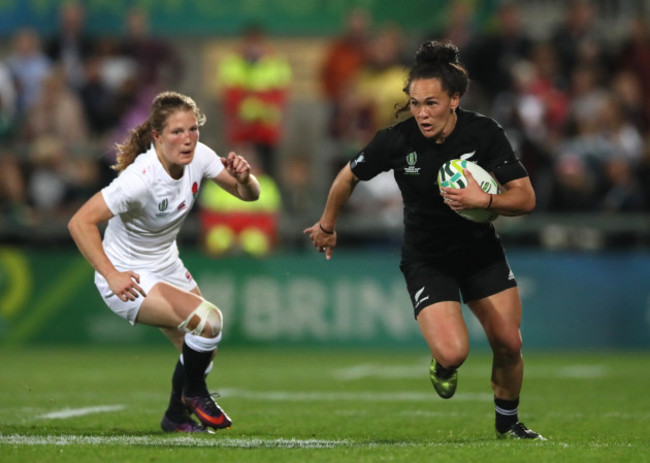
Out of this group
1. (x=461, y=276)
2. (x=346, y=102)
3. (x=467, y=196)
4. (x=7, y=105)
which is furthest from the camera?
(x=7, y=105)

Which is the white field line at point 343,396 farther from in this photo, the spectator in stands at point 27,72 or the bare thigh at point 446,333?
the spectator in stands at point 27,72

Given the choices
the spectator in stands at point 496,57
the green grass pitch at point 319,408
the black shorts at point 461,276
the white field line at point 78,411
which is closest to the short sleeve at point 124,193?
the green grass pitch at point 319,408

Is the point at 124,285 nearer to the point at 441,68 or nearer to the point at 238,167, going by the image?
the point at 238,167

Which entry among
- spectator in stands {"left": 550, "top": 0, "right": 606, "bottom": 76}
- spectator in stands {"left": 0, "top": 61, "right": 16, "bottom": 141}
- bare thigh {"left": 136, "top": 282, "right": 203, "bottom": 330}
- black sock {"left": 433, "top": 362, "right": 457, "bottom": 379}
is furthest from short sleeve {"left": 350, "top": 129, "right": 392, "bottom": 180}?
spectator in stands {"left": 550, "top": 0, "right": 606, "bottom": 76}

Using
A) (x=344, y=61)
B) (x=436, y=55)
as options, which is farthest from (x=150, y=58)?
(x=436, y=55)

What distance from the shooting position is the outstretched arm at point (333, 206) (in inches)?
287

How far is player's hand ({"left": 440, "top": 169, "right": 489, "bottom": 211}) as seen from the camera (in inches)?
261

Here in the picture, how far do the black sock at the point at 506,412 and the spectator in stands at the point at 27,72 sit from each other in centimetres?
1100

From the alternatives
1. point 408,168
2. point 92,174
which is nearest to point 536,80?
point 92,174

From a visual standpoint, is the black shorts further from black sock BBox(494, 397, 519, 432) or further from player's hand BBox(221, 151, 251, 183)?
player's hand BBox(221, 151, 251, 183)

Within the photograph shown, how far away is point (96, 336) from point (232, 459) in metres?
9.22

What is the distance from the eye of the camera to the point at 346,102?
1631 cm

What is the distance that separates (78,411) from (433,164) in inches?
144

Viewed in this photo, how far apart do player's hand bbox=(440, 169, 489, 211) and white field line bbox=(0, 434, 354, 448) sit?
1606 mm
